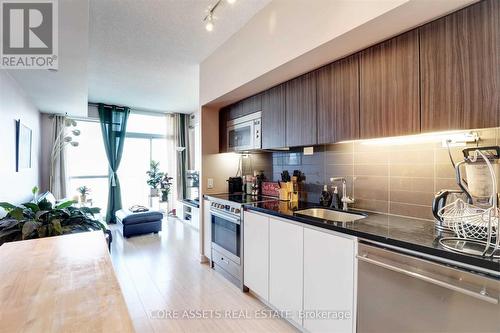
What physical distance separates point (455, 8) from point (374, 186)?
1235mm

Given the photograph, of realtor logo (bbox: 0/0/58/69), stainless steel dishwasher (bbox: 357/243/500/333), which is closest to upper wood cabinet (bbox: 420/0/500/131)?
stainless steel dishwasher (bbox: 357/243/500/333)

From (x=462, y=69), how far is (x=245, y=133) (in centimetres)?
199

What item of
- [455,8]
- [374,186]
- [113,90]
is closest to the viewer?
[455,8]

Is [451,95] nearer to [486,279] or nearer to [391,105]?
[391,105]

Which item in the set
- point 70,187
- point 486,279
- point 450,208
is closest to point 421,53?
point 450,208

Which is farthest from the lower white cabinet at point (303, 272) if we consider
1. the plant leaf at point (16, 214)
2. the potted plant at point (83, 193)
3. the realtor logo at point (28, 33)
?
the potted plant at point (83, 193)

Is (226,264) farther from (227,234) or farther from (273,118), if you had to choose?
(273,118)

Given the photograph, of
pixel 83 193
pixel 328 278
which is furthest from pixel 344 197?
pixel 83 193

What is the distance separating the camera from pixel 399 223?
159cm

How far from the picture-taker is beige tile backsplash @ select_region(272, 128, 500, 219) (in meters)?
1.59

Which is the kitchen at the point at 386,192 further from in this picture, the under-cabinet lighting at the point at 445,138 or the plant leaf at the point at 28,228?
the plant leaf at the point at 28,228

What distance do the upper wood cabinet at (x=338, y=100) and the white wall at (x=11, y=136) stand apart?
3.42 metres

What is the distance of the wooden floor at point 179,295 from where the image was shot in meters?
1.97

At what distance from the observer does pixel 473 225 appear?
3.96 feet
